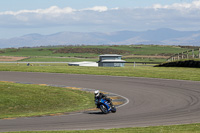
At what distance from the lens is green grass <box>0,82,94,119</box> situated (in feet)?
82.0

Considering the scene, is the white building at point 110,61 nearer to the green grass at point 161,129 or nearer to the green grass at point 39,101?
the green grass at point 39,101

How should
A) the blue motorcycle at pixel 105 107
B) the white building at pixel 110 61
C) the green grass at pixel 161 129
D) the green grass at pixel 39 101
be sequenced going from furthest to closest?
1. the white building at pixel 110 61
2. the green grass at pixel 39 101
3. the blue motorcycle at pixel 105 107
4. the green grass at pixel 161 129

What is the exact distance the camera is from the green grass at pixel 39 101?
24984mm

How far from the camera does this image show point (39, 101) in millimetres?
28500

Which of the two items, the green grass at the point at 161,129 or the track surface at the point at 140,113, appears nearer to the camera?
the green grass at the point at 161,129

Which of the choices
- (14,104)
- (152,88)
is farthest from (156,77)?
(14,104)

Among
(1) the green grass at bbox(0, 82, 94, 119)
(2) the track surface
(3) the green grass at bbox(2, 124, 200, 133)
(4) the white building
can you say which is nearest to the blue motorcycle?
(2) the track surface

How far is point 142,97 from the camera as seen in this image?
29.6 m

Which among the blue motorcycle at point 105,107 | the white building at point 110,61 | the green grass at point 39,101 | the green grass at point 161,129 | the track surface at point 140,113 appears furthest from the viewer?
the white building at point 110,61

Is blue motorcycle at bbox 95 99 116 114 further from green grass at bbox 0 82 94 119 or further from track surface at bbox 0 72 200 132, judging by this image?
green grass at bbox 0 82 94 119

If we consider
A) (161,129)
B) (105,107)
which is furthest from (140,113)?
(161,129)

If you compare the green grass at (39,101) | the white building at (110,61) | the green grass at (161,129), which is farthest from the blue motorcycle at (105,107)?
the white building at (110,61)

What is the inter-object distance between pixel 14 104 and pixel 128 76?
2249 cm

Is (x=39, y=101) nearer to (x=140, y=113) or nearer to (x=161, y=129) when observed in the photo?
(x=140, y=113)
